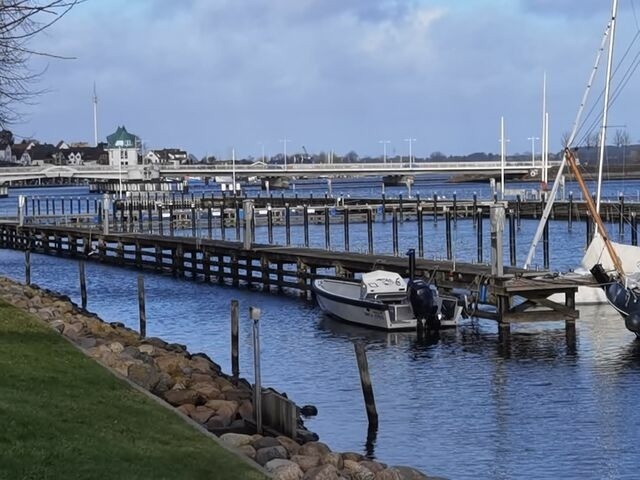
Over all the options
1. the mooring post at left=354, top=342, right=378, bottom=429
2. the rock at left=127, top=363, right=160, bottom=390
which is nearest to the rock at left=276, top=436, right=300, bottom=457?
the rock at left=127, top=363, right=160, bottom=390

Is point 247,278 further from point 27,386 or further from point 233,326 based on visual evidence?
point 27,386

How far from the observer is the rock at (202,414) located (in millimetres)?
18281

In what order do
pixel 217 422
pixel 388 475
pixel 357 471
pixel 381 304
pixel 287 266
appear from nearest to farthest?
1. pixel 388 475
2. pixel 357 471
3. pixel 217 422
4. pixel 381 304
5. pixel 287 266

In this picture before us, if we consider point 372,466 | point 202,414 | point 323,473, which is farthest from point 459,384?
point 323,473

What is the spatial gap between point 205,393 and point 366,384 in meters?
3.19

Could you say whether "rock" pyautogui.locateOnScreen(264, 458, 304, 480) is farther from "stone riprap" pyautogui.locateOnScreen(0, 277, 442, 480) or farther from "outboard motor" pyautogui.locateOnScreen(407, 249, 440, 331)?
"outboard motor" pyautogui.locateOnScreen(407, 249, 440, 331)

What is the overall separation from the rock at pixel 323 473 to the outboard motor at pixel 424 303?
70.5ft

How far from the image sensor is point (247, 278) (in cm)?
5194

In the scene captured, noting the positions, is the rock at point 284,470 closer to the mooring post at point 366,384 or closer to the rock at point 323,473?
the rock at point 323,473

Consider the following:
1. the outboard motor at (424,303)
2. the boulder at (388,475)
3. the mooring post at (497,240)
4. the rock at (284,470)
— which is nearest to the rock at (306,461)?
the rock at (284,470)

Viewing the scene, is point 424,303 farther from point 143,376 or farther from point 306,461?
point 306,461

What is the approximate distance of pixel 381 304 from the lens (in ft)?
117

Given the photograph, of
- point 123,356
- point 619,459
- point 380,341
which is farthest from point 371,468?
point 380,341

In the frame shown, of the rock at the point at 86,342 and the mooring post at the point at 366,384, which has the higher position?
the rock at the point at 86,342
